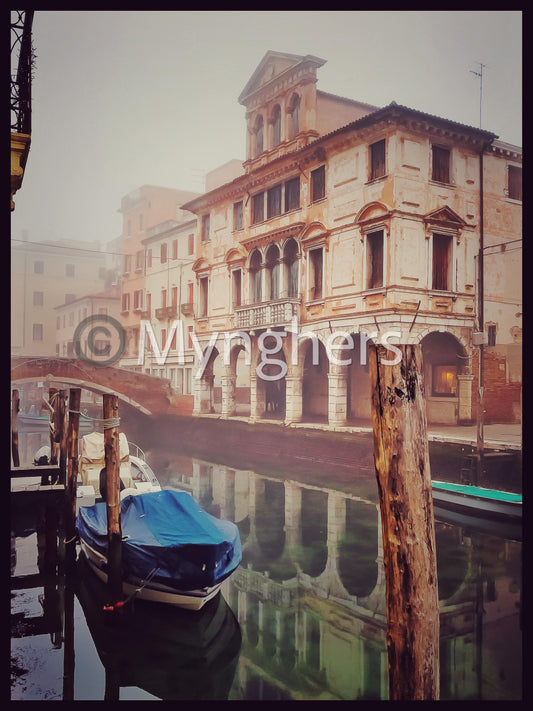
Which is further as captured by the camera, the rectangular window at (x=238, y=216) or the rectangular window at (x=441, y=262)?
the rectangular window at (x=238, y=216)

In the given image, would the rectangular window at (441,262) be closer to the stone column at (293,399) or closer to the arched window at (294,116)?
the stone column at (293,399)

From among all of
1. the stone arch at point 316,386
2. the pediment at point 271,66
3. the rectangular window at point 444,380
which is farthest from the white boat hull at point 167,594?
the pediment at point 271,66

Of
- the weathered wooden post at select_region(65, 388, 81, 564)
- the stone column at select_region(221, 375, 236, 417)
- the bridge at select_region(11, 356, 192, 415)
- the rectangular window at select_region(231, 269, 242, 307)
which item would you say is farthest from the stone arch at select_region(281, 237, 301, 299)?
the weathered wooden post at select_region(65, 388, 81, 564)

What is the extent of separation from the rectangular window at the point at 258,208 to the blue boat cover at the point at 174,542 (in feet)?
30.9

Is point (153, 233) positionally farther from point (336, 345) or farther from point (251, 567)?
point (251, 567)

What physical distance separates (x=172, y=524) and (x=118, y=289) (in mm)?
19038

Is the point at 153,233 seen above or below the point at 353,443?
above

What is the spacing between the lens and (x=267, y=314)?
12.2 meters

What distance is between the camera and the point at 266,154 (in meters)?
12.7

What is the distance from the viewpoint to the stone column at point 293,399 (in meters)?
12.0

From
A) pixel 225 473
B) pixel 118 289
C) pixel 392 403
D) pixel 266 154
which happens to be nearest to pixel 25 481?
pixel 225 473

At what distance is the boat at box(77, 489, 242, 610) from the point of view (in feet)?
13.2

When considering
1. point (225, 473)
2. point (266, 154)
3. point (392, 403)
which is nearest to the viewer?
point (392, 403)

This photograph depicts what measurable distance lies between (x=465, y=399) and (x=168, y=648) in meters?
7.42
